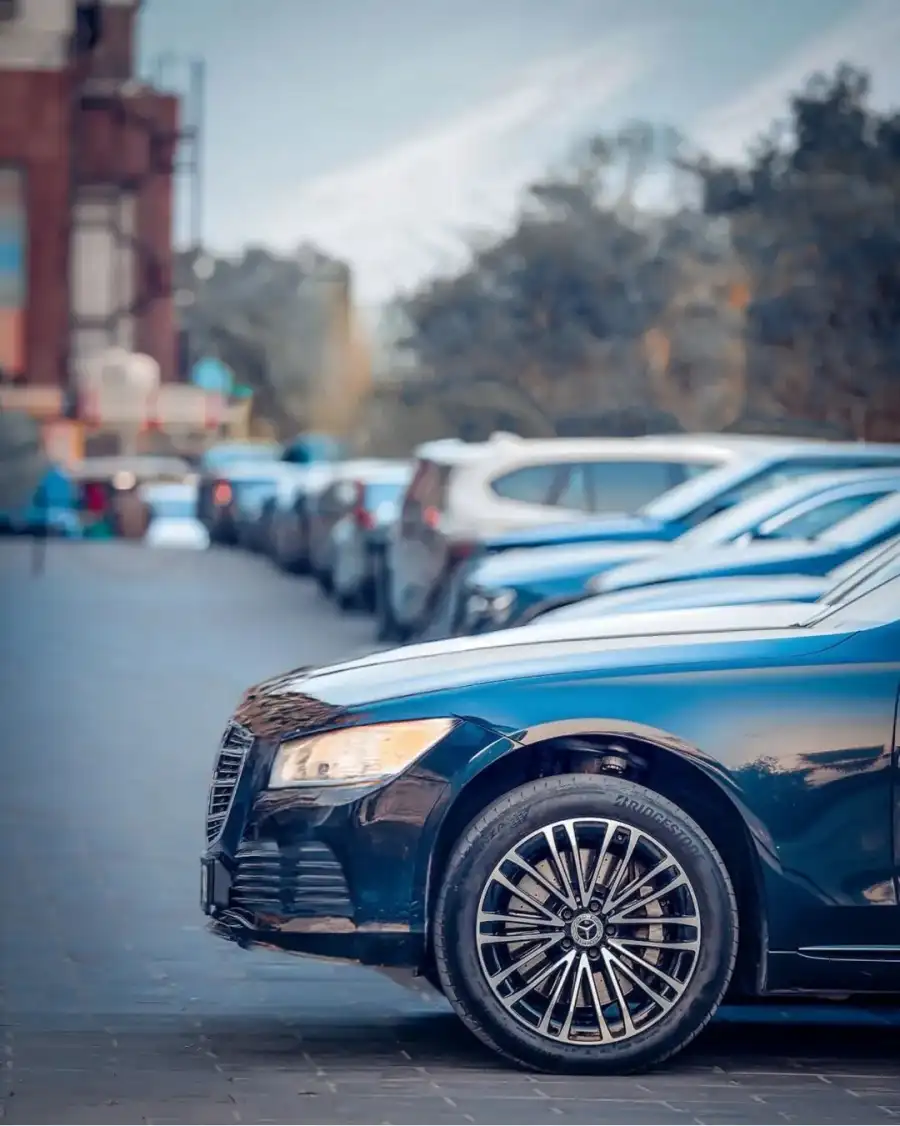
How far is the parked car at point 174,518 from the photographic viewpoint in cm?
5069

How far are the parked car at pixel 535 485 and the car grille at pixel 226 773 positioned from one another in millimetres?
11943

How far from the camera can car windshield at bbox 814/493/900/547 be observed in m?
14.2

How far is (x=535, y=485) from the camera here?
65.6 feet

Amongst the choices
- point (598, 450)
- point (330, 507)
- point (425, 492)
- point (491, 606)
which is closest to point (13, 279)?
point (330, 507)

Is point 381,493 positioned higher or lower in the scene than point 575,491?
lower

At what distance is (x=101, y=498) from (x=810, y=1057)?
46.9 meters

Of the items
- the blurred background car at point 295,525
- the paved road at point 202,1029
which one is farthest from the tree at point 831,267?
the paved road at point 202,1029

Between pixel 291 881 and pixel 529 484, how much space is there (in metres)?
13.0

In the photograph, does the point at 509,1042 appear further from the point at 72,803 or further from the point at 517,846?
the point at 72,803

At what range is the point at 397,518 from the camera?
21781 mm

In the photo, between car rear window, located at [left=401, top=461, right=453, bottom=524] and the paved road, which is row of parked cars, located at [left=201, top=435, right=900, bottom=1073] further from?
car rear window, located at [left=401, top=461, right=453, bottom=524]

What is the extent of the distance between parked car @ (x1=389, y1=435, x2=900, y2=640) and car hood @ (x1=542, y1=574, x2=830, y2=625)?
3.00 meters

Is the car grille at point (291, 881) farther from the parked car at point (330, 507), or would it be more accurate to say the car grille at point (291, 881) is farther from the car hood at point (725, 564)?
the parked car at point (330, 507)

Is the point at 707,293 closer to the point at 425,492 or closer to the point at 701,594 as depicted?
the point at 425,492
